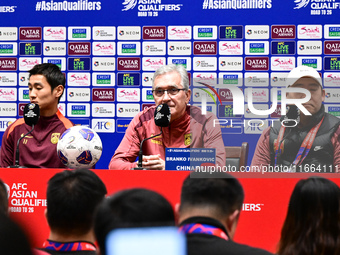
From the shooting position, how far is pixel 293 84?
1.98 metres

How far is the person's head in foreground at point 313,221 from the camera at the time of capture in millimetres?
1278

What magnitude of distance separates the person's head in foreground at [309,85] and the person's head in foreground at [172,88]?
754mm

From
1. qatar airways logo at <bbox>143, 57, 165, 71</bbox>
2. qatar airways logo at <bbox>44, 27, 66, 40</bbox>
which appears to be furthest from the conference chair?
qatar airways logo at <bbox>44, 27, 66, 40</bbox>

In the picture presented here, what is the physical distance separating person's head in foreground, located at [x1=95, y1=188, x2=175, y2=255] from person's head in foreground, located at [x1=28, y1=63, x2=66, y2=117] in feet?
7.79

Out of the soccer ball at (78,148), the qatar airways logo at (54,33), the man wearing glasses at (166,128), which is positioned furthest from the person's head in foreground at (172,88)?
the qatar airways logo at (54,33)

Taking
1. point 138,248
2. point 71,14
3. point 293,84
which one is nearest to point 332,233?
point 293,84

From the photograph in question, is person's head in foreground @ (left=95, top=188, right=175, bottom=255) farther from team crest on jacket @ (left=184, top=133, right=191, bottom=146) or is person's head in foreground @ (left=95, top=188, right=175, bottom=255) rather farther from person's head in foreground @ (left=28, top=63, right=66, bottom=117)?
person's head in foreground @ (left=28, top=63, right=66, bottom=117)

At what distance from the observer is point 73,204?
4.10 feet

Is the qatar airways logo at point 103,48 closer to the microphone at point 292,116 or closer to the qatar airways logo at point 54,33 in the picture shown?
the qatar airways logo at point 54,33

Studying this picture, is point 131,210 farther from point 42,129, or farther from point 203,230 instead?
point 42,129

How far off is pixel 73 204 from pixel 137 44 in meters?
3.50

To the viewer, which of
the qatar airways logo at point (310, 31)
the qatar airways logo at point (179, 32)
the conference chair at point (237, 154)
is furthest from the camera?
the qatar airways logo at point (179, 32)

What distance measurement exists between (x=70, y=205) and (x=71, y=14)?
12.4ft

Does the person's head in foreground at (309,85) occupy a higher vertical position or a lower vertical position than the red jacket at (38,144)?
higher
